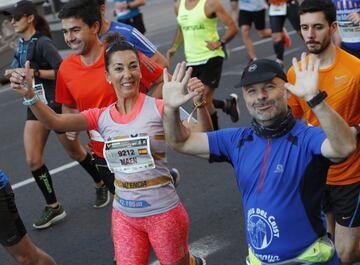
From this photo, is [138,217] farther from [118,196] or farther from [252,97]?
[252,97]

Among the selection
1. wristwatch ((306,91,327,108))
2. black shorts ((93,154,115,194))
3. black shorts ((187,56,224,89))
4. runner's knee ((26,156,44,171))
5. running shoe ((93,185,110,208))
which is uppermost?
wristwatch ((306,91,327,108))

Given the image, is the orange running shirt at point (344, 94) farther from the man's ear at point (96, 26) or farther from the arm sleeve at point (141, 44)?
the man's ear at point (96, 26)

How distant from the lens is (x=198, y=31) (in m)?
8.20

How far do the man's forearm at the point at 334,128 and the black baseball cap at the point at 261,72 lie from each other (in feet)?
1.02

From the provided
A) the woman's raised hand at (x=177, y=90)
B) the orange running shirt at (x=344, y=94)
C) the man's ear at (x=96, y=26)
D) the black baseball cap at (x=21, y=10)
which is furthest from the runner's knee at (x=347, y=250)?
the black baseball cap at (x=21, y=10)

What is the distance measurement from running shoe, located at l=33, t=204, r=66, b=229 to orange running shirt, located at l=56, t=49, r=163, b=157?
1646 mm

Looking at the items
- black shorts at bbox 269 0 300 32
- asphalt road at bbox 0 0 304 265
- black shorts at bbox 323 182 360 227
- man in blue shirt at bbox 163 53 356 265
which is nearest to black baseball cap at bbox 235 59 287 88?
man in blue shirt at bbox 163 53 356 265

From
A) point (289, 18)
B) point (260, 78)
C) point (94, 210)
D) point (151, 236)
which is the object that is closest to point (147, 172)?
point (151, 236)

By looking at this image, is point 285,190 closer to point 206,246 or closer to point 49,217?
point 206,246

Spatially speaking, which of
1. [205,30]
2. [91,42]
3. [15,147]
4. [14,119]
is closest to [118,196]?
[91,42]

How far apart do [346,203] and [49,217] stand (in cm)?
297

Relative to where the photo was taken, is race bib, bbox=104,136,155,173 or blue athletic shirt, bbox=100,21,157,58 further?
blue athletic shirt, bbox=100,21,157,58

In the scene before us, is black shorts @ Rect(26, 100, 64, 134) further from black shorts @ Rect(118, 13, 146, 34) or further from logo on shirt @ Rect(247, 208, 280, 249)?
black shorts @ Rect(118, 13, 146, 34)

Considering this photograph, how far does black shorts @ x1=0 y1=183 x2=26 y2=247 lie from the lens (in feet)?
15.1
